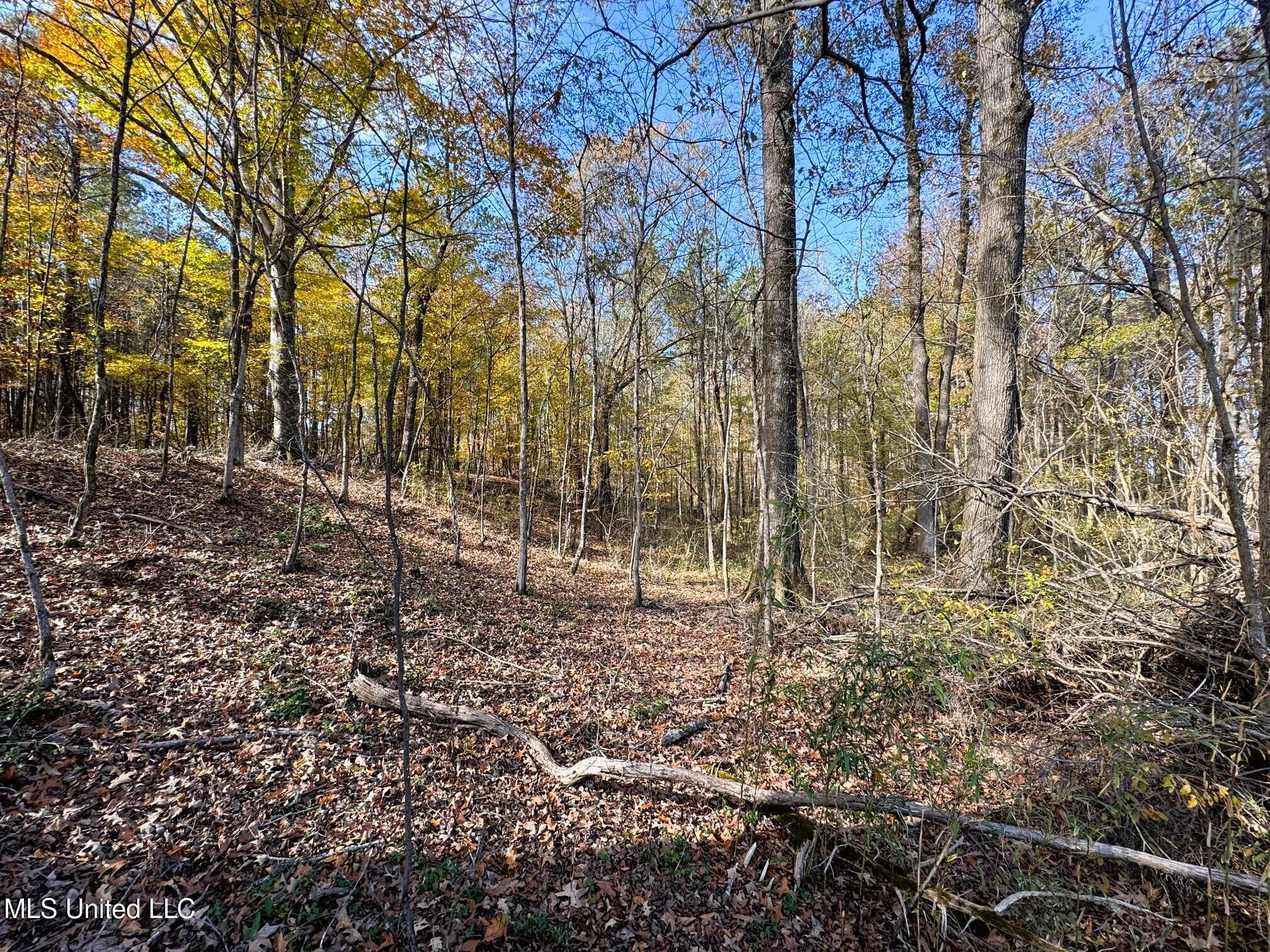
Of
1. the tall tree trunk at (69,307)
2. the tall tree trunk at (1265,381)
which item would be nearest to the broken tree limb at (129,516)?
the tall tree trunk at (69,307)

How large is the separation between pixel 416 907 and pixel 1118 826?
3.65 m

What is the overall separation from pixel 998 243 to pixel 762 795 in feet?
17.0

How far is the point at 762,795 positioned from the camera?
9.65ft

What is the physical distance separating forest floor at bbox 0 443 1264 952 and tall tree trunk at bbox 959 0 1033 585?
212cm

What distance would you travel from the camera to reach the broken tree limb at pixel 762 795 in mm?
2209

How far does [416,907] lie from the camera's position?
2.35 metres

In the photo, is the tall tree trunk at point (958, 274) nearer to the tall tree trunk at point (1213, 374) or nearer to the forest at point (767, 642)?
the forest at point (767, 642)

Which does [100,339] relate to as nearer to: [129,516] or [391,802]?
[129,516]

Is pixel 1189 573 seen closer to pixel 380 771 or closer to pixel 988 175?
pixel 988 175

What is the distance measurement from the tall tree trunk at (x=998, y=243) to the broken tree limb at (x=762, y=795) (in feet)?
7.08

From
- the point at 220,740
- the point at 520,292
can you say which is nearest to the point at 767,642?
the point at 220,740

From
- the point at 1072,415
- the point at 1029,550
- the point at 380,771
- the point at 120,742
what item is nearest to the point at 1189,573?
the point at 1029,550

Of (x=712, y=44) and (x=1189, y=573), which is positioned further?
(x=712, y=44)

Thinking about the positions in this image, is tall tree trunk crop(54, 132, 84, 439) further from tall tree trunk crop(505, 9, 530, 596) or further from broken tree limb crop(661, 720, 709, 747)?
broken tree limb crop(661, 720, 709, 747)
